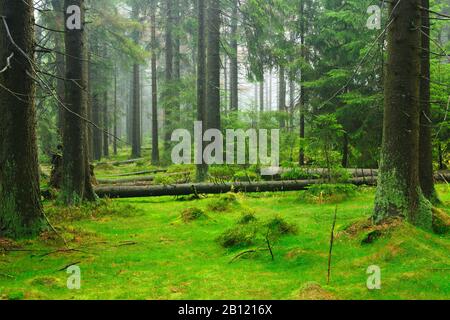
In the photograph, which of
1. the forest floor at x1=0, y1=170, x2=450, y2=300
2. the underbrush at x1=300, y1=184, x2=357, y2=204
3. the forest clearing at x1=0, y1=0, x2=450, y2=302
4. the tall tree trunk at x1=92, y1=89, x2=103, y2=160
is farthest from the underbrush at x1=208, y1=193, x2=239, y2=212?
the tall tree trunk at x1=92, y1=89, x2=103, y2=160

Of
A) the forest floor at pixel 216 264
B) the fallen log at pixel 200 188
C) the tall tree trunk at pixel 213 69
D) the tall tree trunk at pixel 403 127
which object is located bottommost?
the forest floor at pixel 216 264

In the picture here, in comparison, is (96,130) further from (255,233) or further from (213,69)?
(255,233)

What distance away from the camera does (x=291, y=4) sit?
21.2 meters

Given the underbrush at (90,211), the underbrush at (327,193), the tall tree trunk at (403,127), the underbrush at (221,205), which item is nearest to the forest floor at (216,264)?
the tall tree trunk at (403,127)

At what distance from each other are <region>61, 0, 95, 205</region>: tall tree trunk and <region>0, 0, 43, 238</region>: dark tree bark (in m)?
3.61

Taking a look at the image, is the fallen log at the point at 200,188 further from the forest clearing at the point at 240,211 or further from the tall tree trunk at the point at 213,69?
the tall tree trunk at the point at 213,69

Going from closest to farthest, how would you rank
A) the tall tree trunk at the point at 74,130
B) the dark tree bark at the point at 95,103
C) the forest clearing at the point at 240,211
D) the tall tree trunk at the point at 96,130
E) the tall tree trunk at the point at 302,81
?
1. the forest clearing at the point at 240,211
2. the tall tree trunk at the point at 74,130
3. the tall tree trunk at the point at 302,81
4. the dark tree bark at the point at 95,103
5. the tall tree trunk at the point at 96,130

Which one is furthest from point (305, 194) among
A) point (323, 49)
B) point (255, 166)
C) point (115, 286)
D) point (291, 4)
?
point (291, 4)

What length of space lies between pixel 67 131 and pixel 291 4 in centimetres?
1390

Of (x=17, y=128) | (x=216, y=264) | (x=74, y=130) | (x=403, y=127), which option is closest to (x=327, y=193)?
(x=403, y=127)

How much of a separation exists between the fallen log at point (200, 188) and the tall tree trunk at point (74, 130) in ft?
7.18

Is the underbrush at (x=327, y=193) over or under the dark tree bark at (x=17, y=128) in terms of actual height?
under

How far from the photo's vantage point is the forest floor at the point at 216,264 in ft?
17.1

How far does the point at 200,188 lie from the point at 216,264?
24.8 feet
